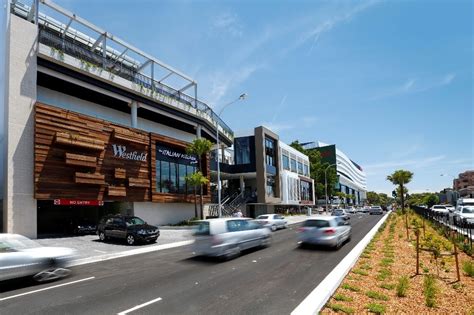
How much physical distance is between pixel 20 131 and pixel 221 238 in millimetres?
16450

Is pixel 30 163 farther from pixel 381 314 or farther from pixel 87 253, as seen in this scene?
pixel 381 314

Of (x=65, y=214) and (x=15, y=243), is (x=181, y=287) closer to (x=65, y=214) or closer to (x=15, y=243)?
(x=15, y=243)

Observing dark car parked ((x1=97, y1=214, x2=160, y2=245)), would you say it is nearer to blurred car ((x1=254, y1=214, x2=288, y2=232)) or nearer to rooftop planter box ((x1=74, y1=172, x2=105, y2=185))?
rooftop planter box ((x1=74, y1=172, x2=105, y2=185))

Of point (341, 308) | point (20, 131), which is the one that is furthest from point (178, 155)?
point (341, 308)

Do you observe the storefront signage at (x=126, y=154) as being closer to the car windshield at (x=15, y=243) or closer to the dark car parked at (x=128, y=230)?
the dark car parked at (x=128, y=230)

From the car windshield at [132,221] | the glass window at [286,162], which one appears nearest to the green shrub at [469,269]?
the car windshield at [132,221]

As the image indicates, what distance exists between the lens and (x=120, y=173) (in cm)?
2770

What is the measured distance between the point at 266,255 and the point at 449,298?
309 inches

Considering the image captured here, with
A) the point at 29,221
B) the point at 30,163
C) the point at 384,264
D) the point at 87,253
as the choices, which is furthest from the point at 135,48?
the point at 384,264

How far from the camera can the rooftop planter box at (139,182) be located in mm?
28503

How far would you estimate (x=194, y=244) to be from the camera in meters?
14.2

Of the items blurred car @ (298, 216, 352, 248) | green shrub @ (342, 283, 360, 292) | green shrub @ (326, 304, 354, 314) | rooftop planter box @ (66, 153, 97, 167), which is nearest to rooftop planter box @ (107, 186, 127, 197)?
rooftop planter box @ (66, 153, 97, 167)

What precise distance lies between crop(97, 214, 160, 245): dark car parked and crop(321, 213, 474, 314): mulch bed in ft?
41.0

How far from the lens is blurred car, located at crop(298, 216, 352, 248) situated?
1563cm
